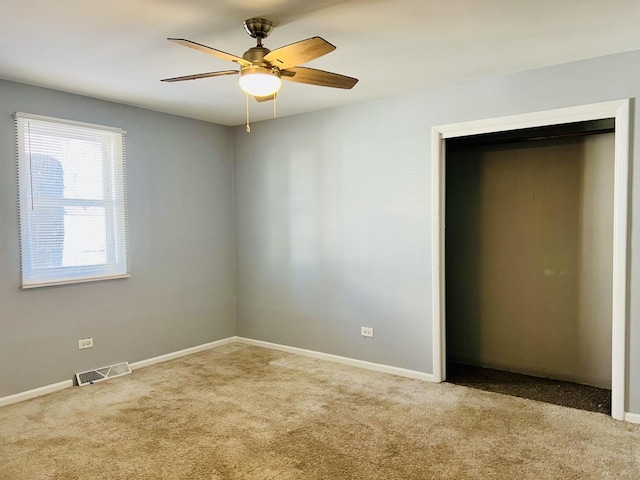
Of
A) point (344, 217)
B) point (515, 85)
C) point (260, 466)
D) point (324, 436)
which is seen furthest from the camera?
point (344, 217)

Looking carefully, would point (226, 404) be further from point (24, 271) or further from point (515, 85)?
point (515, 85)

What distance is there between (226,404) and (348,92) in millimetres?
2845

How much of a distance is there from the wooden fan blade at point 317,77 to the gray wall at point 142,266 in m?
2.51

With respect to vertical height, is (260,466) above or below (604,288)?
below

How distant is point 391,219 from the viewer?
14.6 ft

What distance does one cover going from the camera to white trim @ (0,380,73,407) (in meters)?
3.80

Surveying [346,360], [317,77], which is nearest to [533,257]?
[346,360]

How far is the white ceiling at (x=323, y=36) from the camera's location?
2.50m

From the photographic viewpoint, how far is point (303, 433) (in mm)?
3195

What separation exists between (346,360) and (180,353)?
1827 millimetres

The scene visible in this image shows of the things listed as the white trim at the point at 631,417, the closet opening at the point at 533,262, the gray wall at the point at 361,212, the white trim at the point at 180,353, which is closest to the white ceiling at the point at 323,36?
the gray wall at the point at 361,212

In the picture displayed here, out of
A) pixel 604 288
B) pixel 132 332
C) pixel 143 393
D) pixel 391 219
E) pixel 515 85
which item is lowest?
pixel 143 393

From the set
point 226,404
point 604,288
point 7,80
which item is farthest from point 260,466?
point 7,80

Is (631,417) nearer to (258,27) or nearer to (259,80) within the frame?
(259,80)
